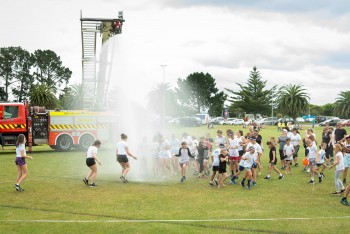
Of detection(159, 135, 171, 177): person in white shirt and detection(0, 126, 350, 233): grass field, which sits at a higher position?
detection(159, 135, 171, 177): person in white shirt

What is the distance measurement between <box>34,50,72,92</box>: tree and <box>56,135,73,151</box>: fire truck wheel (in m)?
69.9

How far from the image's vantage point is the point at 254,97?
334 feet

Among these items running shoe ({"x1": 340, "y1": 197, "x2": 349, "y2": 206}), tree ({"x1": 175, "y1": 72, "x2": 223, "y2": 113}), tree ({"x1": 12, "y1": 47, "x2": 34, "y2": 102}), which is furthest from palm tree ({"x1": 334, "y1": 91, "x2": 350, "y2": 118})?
running shoe ({"x1": 340, "y1": 197, "x2": 349, "y2": 206})

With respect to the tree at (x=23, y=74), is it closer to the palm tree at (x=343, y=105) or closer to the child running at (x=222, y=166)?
the palm tree at (x=343, y=105)

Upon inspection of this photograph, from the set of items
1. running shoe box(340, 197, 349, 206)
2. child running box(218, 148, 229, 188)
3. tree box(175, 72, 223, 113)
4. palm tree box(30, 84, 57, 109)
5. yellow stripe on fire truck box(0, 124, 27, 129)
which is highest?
tree box(175, 72, 223, 113)

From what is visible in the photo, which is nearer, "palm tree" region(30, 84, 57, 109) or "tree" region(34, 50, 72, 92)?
"palm tree" region(30, 84, 57, 109)

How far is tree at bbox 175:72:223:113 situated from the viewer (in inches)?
4296

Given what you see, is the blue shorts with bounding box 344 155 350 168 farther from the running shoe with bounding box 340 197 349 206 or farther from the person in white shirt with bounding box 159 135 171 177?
the person in white shirt with bounding box 159 135 171 177

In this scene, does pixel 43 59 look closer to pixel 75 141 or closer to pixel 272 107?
pixel 272 107

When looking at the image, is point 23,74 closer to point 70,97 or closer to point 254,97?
point 70,97

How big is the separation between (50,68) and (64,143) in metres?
72.2

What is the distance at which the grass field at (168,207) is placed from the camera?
9.41 metres

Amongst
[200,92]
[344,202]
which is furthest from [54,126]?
[200,92]

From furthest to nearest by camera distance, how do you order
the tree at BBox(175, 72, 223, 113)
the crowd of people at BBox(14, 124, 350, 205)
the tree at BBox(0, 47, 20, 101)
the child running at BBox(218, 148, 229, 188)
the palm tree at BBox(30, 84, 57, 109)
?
the tree at BBox(175, 72, 223, 113) < the tree at BBox(0, 47, 20, 101) < the palm tree at BBox(30, 84, 57, 109) < the child running at BBox(218, 148, 229, 188) < the crowd of people at BBox(14, 124, 350, 205)
